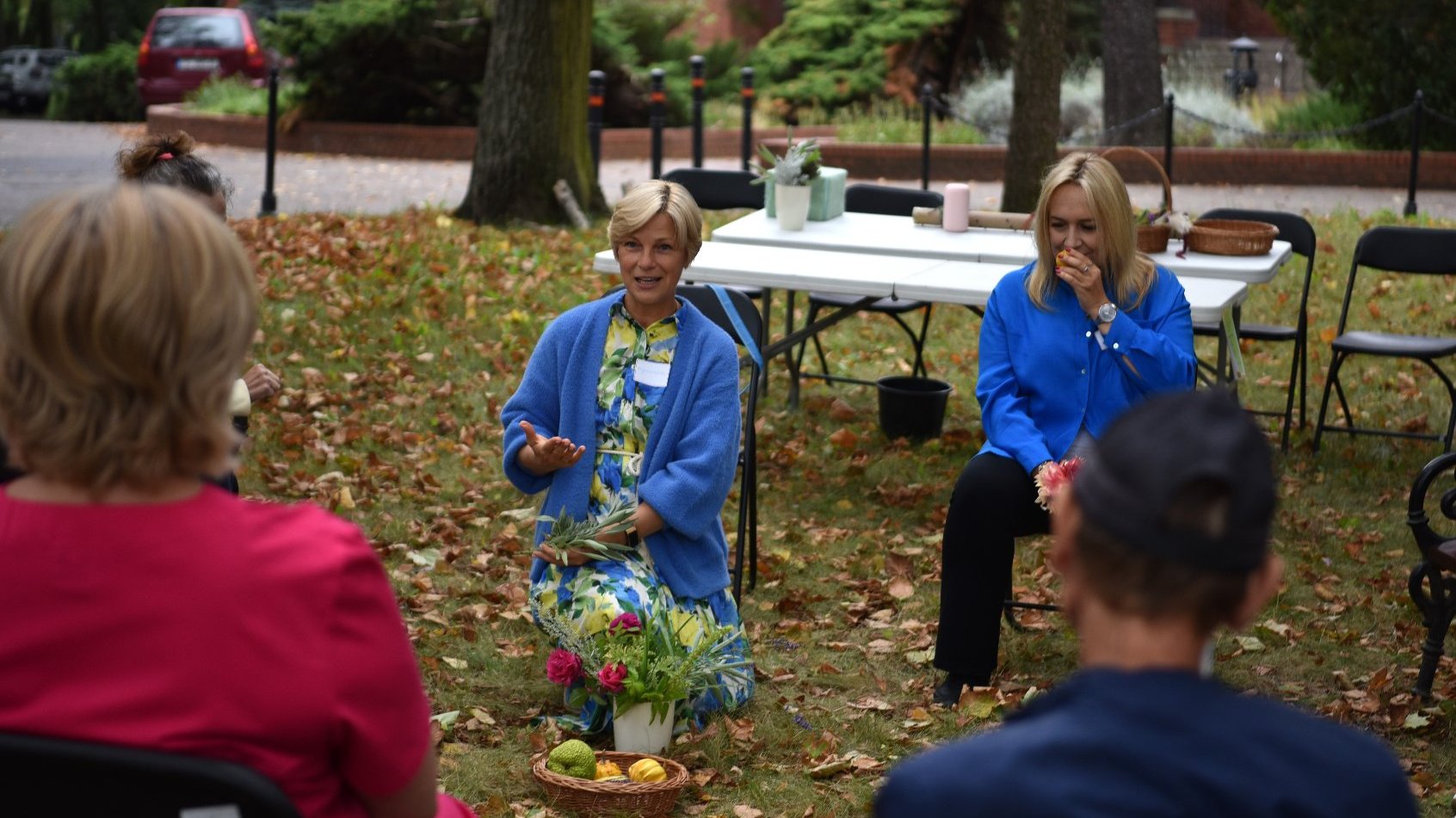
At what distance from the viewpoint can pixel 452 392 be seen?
8141mm

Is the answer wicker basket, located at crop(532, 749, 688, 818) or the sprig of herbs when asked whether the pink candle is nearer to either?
the sprig of herbs

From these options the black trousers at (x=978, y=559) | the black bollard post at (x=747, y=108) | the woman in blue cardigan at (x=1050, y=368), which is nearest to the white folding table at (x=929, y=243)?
the woman in blue cardigan at (x=1050, y=368)

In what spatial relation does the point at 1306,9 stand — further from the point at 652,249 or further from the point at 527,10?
the point at 652,249

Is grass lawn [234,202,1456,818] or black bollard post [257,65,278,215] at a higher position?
black bollard post [257,65,278,215]

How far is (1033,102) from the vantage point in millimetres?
11125

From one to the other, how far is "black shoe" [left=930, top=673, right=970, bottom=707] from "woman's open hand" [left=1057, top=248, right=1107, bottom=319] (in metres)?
1.12

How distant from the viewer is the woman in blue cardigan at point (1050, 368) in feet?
15.3

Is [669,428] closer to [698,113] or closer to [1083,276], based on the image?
[1083,276]

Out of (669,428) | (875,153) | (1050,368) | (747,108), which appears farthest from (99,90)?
(1050,368)

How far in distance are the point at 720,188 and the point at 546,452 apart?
432 centimetres

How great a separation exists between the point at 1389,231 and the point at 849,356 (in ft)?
9.93

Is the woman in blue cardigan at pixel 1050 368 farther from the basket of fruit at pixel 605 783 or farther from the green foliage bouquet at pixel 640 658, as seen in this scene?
the basket of fruit at pixel 605 783

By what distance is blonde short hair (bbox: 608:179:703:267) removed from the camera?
449 centimetres

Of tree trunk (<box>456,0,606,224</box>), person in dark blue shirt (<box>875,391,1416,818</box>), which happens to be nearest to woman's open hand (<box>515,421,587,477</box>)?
person in dark blue shirt (<box>875,391,1416,818</box>)
